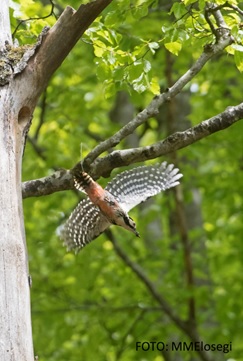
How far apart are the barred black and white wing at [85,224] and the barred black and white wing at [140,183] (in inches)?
7.4

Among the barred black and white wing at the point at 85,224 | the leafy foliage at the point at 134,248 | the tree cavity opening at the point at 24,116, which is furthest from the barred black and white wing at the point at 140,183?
the leafy foliage at the point at 134,248

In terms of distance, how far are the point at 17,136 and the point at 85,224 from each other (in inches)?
60.1

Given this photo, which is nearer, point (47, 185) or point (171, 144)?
point (171, 144)

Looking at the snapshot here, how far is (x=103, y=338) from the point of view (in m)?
Answer: 10.8

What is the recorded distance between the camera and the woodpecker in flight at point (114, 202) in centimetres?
554

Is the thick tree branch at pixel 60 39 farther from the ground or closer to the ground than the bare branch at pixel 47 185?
farther from the ground

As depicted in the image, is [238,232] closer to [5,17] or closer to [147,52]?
[147,52]

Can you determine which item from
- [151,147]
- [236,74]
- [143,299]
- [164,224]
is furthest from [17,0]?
[164,224]

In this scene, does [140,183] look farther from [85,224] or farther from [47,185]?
[47,185]

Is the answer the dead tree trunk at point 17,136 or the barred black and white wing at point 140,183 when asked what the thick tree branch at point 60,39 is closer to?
the dead tree trunk at point 17,136

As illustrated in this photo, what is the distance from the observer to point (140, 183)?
246 inches

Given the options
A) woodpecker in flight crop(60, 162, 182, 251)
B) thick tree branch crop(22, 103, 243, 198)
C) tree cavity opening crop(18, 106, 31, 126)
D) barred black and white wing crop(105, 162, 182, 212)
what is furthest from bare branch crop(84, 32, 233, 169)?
barred black and white wing crop(105, 162, 182, 212)

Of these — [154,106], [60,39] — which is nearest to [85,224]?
[154,106]

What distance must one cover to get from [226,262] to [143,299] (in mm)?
1575
